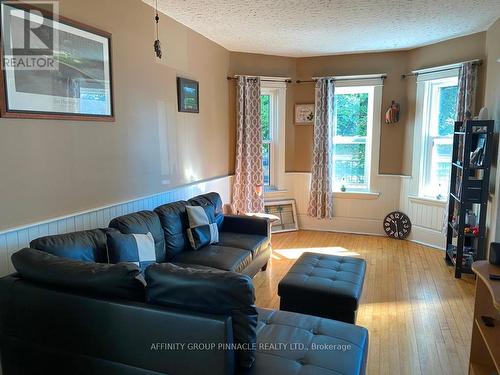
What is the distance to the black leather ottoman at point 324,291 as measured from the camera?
7.74 ft

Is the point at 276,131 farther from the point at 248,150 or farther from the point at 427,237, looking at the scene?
the point at 427,237

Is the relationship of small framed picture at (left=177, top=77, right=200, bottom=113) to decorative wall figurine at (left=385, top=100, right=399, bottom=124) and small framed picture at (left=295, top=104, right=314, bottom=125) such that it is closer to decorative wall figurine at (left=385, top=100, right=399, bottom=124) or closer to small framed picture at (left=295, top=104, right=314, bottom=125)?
small framed picture at (left=295, top=104, right=314, bottom=125)

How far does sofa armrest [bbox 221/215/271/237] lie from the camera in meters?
3.72

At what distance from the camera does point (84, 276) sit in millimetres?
1608

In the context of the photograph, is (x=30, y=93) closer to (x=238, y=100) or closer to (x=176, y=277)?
(x=176, y=277)

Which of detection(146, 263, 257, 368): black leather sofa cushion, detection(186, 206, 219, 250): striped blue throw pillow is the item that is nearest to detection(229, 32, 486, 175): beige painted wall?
detection(186, 206, 219, 250): striped blue throw pillow

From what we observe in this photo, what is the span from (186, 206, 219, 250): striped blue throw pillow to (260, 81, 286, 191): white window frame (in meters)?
2.36

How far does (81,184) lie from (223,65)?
9.73 ft

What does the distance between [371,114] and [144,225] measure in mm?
3858

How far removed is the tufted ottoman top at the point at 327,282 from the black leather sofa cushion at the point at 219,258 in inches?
18.9

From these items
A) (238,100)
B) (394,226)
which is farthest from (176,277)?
(394,226)

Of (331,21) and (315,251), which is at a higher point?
(331,21)

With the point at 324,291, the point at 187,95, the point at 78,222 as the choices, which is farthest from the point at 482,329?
the point at 187,95

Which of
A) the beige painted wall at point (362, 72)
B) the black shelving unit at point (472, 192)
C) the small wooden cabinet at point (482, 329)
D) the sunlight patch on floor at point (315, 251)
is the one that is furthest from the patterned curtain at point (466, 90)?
the small wooden cabinet at point (482, 329)
